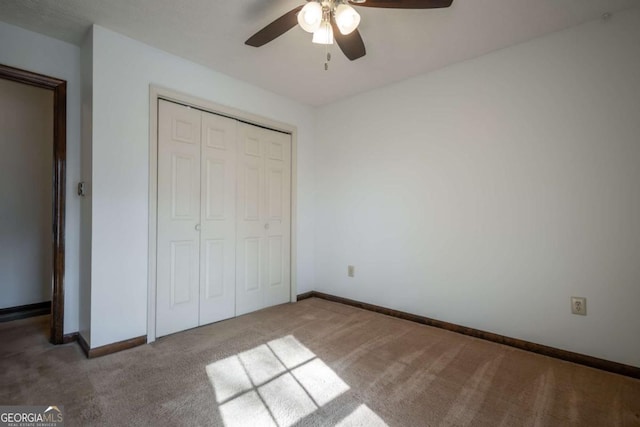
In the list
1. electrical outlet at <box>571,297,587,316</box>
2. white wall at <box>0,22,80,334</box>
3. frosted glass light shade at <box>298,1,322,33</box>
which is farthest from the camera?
white wall at <box>0,22,80,334</box>

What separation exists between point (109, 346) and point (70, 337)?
1.50ft

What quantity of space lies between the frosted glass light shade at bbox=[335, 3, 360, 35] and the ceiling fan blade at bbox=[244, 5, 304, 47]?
9.2 inches

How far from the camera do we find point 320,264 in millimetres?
3691

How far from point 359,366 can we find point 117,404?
140cm

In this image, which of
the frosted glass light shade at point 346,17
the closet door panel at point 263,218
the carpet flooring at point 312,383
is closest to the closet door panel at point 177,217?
the carpet flooring at point 312,383

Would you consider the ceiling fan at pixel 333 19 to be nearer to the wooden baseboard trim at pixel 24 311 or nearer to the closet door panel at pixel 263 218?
the closet door panel at pixel 263 218

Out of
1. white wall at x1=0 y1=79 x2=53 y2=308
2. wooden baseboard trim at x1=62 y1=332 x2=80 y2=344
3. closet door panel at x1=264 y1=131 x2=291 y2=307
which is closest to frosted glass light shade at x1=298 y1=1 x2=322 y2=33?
closet door panel at x1=264 y1=131 x2=291 y2=307

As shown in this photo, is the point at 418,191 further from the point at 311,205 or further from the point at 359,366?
the point at 359,366

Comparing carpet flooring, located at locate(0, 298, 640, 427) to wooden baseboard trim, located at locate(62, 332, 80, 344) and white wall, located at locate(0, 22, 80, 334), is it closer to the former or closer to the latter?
wooden baseboard trim, located at locate(62, 332, 80, 344)

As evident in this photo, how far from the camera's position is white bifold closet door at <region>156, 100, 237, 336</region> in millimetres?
2434

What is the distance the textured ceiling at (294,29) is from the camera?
187 cm

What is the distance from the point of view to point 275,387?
1718 mm

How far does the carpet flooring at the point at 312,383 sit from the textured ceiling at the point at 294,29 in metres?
2.36

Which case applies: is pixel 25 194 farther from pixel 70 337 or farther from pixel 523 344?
pixel 523 344
